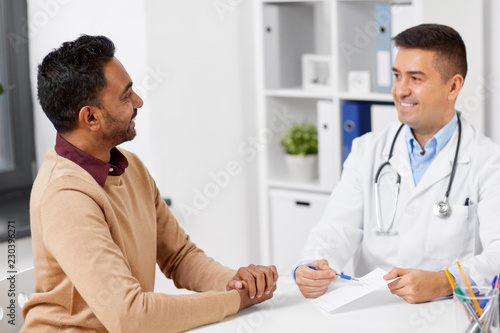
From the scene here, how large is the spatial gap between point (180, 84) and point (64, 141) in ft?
4.67

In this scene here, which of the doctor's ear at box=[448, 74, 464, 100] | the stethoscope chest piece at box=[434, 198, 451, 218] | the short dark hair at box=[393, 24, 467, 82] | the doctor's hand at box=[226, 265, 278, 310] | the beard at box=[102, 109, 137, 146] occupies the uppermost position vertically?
the short dark hair at box=[393, 24, 467, 82]

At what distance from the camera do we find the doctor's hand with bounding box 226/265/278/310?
1.59m

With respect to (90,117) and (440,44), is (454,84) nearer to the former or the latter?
(440,44)

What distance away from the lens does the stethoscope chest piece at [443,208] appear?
1.89m

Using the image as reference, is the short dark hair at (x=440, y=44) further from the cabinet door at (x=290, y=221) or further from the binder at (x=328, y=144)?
the cabinet door at (x=290, y=221)

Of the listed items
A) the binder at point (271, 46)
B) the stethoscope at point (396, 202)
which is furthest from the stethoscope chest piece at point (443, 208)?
the binder at point (271, 46)

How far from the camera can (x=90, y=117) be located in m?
1.58

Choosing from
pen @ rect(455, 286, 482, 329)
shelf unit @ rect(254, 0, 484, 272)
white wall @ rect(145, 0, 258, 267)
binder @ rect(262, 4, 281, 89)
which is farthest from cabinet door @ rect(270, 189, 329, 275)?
pen @ rect(455, 286, 482, 329)

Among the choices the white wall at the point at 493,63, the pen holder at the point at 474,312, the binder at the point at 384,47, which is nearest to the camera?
the pen holder at the point at 474,312

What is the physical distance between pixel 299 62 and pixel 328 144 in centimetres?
48

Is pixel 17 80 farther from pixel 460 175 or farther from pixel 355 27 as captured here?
pixel 460 175

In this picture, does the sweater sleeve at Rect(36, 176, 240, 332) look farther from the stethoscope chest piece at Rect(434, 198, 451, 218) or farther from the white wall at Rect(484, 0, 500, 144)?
the white wall at Rect(484, 0, 500, 144)

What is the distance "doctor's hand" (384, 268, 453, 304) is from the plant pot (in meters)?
1.53

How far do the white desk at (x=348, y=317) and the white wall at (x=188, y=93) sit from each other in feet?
4.33
